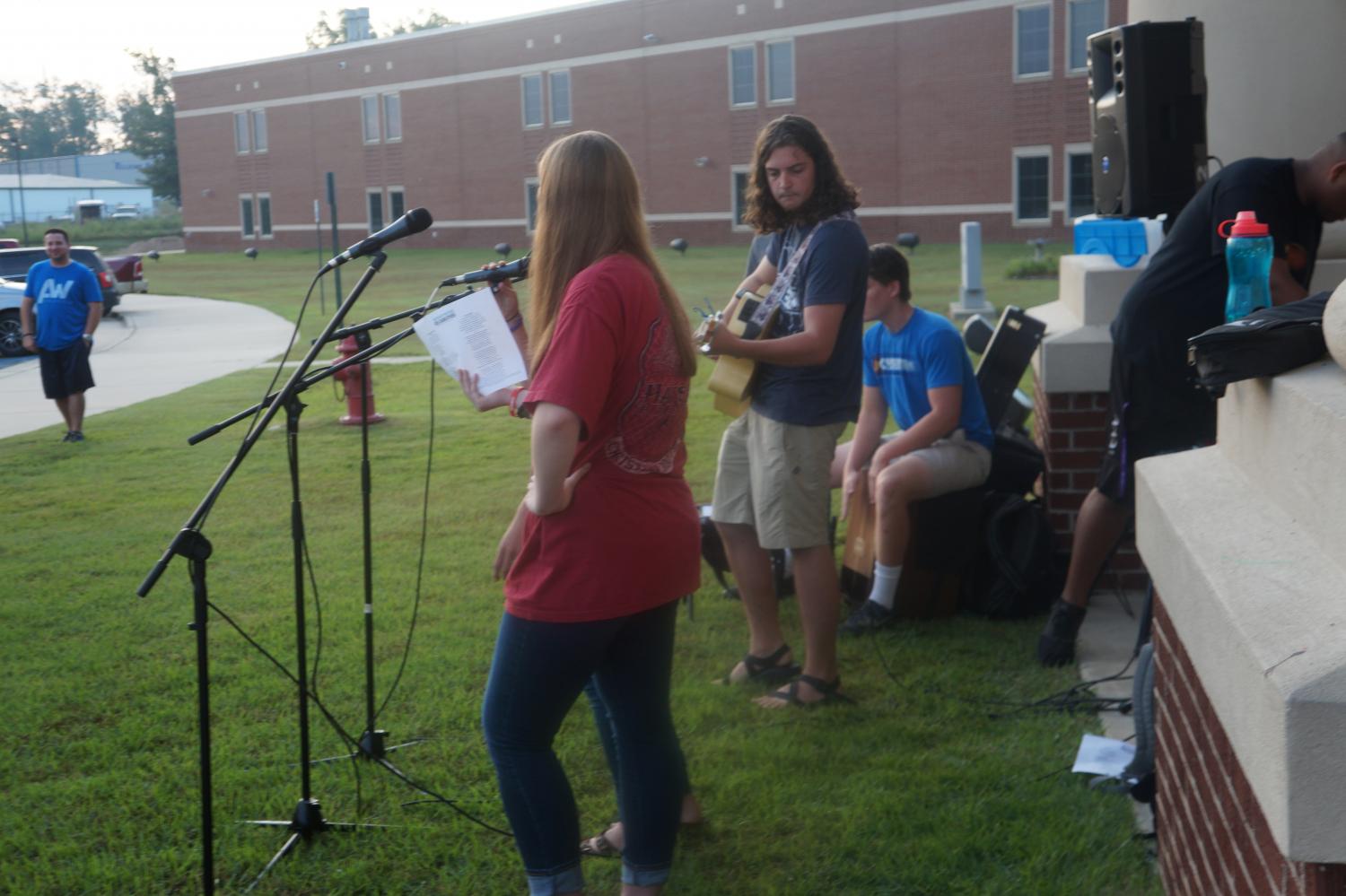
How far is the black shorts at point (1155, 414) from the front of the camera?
466 centimetres

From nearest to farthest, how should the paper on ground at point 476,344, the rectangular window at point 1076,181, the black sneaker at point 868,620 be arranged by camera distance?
the paper on ground at point 476,344
the black sneaker at point 868,620
the rectangular window at point 1076,181

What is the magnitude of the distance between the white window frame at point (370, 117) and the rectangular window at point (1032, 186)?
95.6 ft

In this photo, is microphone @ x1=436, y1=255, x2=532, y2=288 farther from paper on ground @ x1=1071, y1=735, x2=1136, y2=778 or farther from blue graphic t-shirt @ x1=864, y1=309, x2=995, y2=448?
blue graphic t-shirt @ x1=864, y1=309, x2=995, y2=448

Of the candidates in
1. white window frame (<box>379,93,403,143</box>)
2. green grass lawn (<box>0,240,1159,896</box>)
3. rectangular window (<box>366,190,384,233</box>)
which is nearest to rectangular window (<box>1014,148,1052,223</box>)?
white window frame (<box>379,93,403,143</box>)

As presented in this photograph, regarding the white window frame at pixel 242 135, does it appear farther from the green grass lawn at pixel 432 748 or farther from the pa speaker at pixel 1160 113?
the pa speaker at pixel 1160 113

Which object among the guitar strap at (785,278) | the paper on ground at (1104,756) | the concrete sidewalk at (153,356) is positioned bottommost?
the paper on ground at (1104,756)

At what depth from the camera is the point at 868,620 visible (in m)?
5.82

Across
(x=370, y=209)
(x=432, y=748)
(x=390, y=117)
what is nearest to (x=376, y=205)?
(x=370, y=209)

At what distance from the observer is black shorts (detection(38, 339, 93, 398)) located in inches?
503

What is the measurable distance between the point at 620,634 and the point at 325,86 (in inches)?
2411

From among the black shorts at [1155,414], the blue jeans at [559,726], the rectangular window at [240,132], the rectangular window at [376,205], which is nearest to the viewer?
the blue jeans at [559,726]

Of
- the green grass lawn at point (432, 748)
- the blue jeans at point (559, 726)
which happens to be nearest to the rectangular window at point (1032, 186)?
the green grass lawn at point (432, 748)

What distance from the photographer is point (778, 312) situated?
187 inches

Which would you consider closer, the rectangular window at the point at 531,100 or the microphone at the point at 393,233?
the microphone at the point at 393,233
